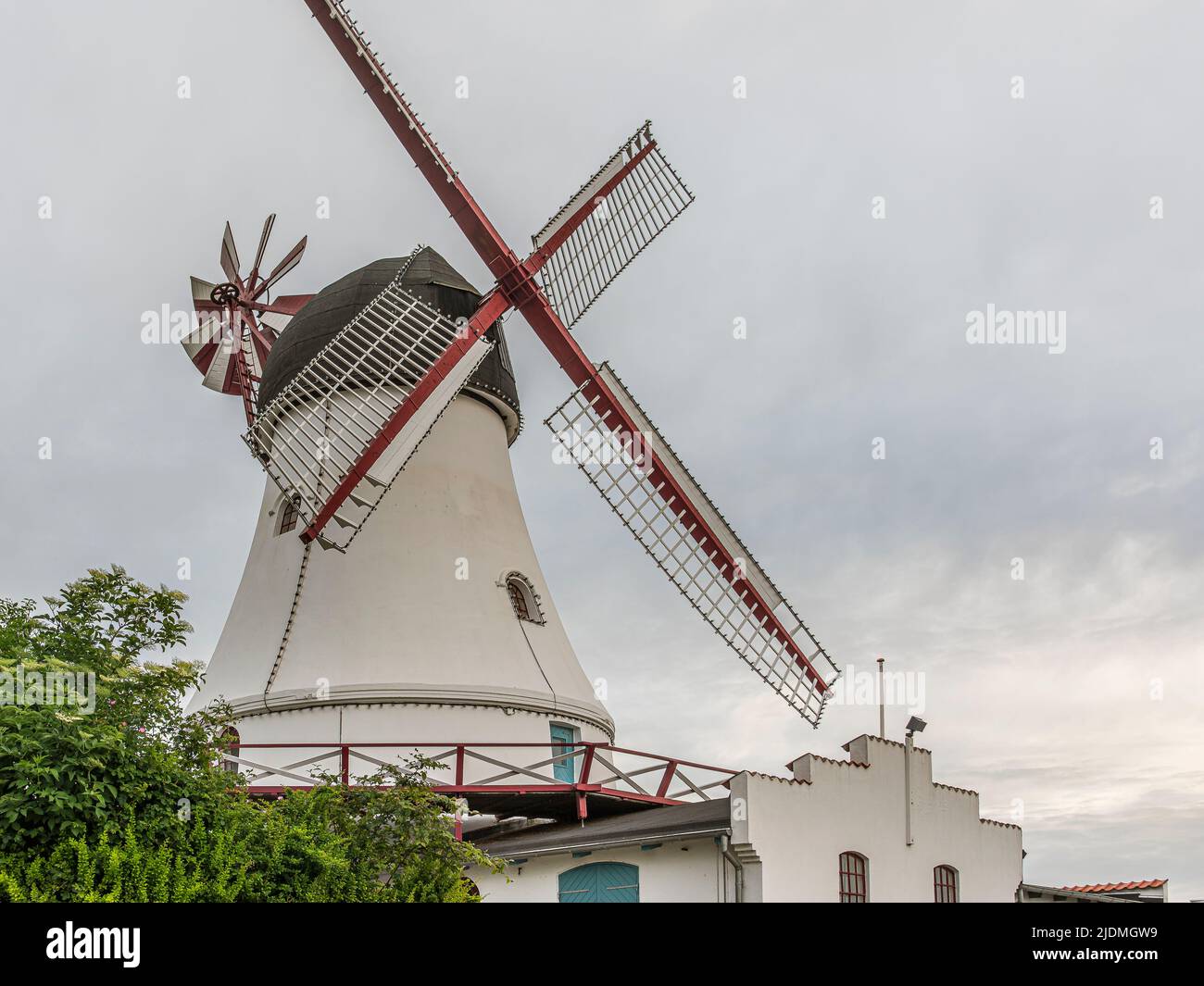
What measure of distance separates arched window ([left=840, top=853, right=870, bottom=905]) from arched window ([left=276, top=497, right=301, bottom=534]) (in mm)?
9692

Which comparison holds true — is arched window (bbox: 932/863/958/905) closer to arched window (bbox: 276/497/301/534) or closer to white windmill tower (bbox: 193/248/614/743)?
white windmill tower (bbox: 193/248/614/743)

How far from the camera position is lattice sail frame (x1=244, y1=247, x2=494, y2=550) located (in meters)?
16.1

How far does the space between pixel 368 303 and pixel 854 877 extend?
10876 mm

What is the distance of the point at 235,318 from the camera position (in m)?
23.2

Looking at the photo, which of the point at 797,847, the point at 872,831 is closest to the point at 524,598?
the point at 872,831

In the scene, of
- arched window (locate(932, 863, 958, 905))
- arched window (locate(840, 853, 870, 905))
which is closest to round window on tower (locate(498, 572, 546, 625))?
arched window (locate(840, 853, 870, 905))

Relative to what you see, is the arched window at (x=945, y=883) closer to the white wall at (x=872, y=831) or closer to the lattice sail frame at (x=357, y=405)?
the white wall at (x=872, y=831)

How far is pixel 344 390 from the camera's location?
16.9m

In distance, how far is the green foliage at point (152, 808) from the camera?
7848mm

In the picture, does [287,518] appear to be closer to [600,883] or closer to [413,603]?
[413,603]

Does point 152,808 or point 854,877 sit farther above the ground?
point 152,808
